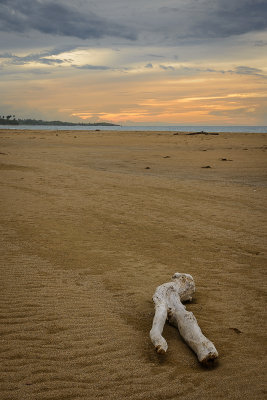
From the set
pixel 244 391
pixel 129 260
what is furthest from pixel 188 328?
pixel 129 260

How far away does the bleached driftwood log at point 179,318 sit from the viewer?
3.53 meters

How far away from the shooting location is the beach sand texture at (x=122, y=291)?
10.8 feet

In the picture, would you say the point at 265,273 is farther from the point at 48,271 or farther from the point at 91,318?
the point at 48,271

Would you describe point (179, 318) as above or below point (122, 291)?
above

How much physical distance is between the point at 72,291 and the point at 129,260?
1.59m

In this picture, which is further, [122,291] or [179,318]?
[122,291]

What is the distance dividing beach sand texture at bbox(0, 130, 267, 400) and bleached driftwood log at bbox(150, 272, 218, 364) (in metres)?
0.13

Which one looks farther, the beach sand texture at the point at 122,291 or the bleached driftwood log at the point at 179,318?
the bleached driftwood log at the point at 179,318

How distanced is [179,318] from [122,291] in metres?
1.28

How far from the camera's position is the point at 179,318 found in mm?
4035

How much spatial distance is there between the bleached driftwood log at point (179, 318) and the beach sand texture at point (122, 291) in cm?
13

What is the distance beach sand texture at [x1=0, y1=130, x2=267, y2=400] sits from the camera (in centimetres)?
328

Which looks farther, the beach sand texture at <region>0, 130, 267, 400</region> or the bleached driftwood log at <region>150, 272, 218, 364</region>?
the bleached driftwood log at <region>150, 272, 218, 364</region>

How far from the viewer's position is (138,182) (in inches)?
566
